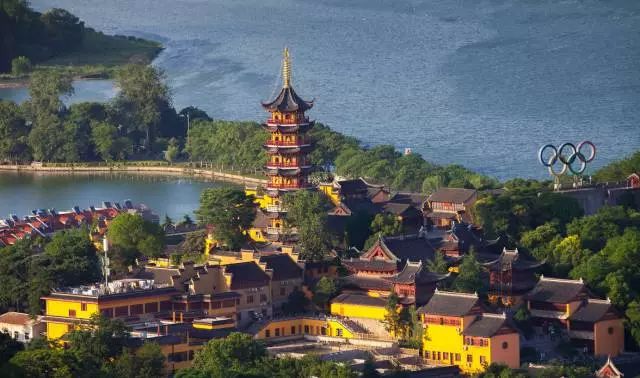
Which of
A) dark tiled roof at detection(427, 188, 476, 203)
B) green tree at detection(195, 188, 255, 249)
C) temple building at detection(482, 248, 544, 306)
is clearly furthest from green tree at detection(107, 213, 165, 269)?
temple building at detection(482, 248, 544, 306)

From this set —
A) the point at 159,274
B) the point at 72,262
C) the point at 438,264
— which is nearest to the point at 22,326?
the point at 72,262

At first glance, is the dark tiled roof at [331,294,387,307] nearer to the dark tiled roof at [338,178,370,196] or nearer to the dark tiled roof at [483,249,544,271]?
the dark tiled roof at [483,249,544,271]

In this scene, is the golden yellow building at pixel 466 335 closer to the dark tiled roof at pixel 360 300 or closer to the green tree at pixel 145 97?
the dark tiled roof at pixel 360 300

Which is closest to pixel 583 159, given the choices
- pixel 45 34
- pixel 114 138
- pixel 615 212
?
pixel 615 212

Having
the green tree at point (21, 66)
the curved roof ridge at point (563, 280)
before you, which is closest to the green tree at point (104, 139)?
the green tree at point (21, 66)

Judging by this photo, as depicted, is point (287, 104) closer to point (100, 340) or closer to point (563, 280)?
point (563, 280)

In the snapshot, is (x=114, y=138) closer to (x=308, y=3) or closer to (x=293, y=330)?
(x=293, y=330)
